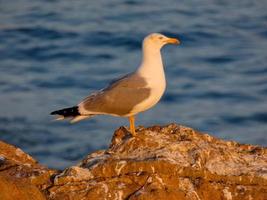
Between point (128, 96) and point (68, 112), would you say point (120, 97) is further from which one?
point (68, 112)

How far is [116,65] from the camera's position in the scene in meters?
20.4

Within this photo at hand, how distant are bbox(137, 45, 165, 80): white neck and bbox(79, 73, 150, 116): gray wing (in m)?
0.09

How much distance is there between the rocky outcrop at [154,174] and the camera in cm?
689

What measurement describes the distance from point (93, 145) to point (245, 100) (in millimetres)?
3979

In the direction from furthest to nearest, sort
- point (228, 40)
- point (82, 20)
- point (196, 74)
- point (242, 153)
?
point (82, 20) → point (228, 40) → point (196, 74) → point (242, 153)

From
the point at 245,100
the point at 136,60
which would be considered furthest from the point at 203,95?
the point at 136,60

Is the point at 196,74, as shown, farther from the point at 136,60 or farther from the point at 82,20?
the point at 82,20

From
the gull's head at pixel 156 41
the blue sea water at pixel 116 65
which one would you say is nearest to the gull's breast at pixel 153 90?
the gull's head at pixel 156 41

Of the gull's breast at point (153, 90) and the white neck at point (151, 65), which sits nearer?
the gull's breast at point (153, 90)

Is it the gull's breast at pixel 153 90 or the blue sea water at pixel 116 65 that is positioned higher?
the gull's breast at pixel 153 90

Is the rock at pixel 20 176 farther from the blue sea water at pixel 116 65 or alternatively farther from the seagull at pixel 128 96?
the blue sea water at pixel 116 65

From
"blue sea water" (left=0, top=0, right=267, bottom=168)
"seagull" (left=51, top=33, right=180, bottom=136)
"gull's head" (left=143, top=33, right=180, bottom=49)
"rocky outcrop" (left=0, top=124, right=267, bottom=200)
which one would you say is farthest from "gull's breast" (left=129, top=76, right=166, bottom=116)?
"blue sea water" (left=0, top=0, right=267, bottom=168)

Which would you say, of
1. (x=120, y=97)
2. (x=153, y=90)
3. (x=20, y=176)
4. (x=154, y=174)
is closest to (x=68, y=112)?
(x=120, y=97)

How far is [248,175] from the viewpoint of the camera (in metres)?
7.17
